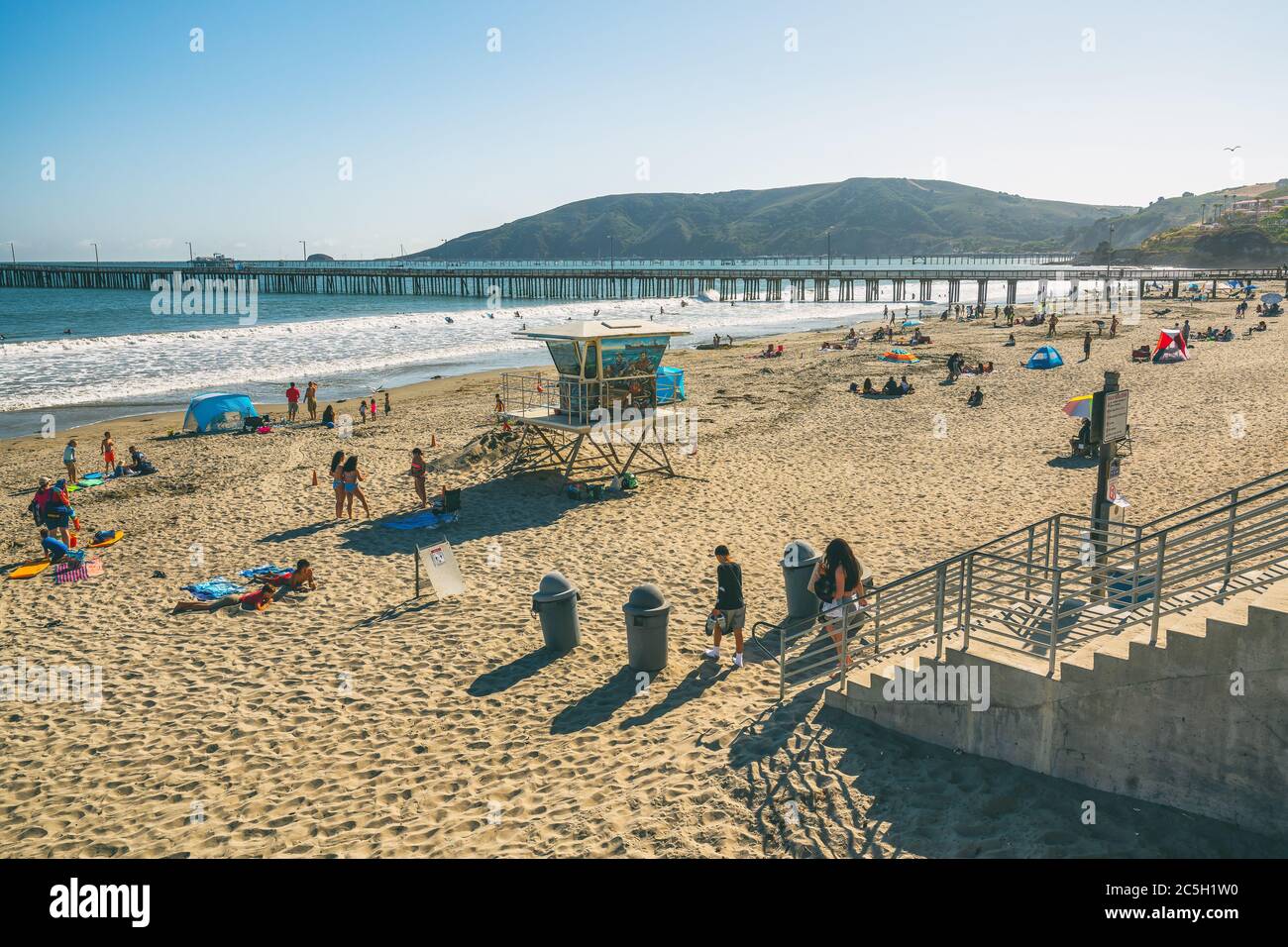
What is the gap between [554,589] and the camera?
30.0 feet

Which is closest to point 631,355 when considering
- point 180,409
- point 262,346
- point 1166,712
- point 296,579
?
point 296,579

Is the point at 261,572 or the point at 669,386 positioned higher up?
the point at 669,386

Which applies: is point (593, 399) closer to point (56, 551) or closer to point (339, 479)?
point (339, 479)

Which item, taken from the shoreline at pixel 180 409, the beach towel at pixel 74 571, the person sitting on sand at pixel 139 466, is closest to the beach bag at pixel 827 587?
the beach towel at pixel 74 571

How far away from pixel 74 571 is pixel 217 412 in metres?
13.4

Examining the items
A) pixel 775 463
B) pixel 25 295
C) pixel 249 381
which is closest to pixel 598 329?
Result: pixel 775 463

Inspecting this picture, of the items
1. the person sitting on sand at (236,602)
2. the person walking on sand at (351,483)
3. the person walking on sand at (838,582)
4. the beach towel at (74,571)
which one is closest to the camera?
the person walking on sand at (838,582)

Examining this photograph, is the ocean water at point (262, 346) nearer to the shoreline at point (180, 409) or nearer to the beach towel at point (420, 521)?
the shoreline at point (180, 409)

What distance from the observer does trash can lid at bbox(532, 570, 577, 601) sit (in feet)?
29.7

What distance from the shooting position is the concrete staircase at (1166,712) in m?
5.03

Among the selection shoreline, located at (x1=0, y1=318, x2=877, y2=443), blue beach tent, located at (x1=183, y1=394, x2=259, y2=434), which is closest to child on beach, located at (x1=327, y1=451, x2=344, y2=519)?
blue beach tent, located at (x1=183, y1=394, x2=259, y2=434)

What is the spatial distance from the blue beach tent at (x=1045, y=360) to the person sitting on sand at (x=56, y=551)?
1132 inches

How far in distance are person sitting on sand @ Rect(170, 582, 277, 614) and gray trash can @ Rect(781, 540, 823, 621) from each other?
6.74m
